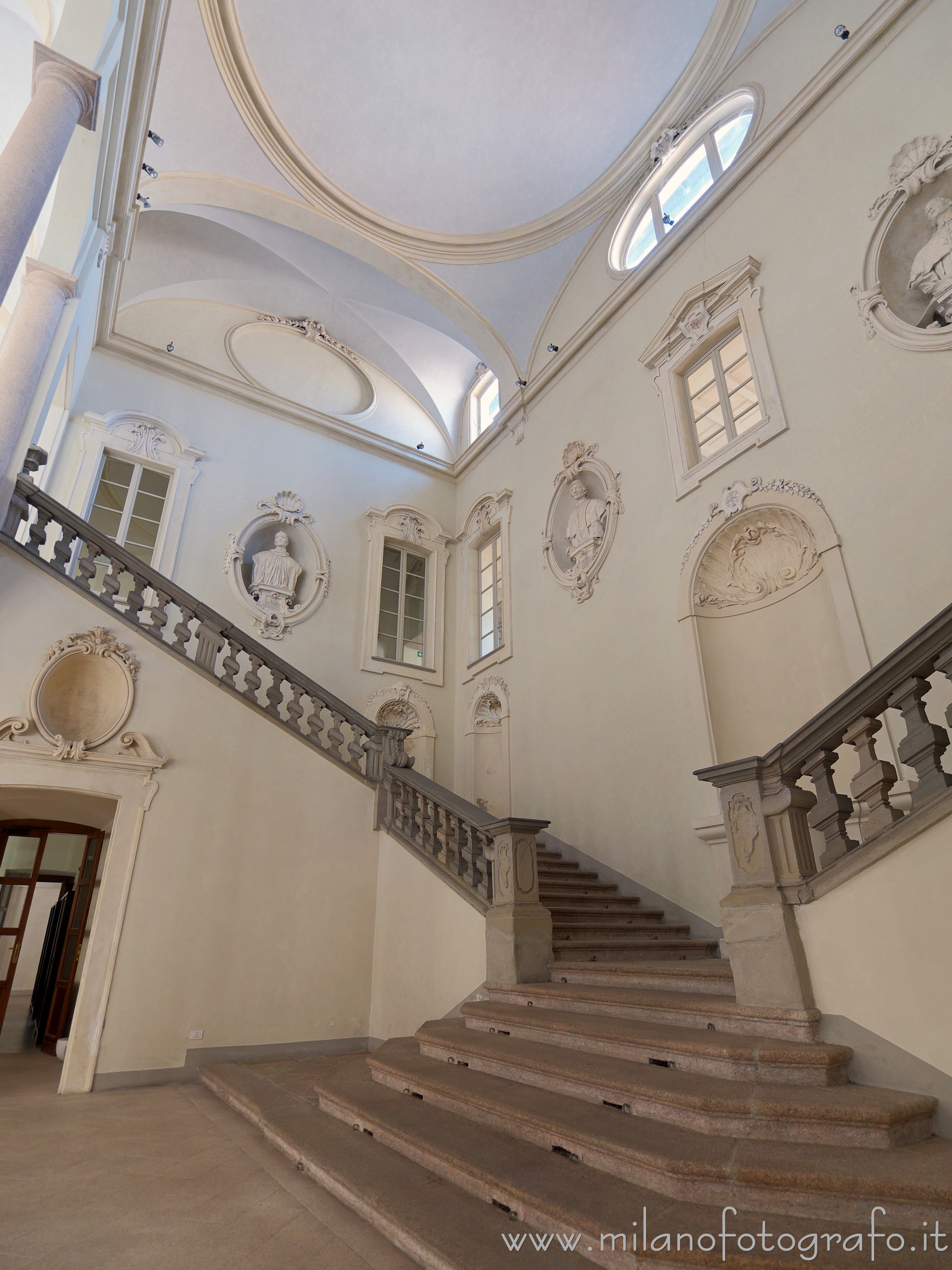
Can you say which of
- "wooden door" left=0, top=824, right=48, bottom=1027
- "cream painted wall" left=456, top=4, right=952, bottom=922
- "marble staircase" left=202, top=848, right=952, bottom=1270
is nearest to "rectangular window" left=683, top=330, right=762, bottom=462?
"cream painted wall" left=456, top=4, right=952, bottom=922

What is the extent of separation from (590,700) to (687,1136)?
6.26m

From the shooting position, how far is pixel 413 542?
12875 mm

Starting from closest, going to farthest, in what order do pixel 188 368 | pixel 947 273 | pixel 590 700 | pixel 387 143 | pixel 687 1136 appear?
pixel 687 1136
pixel 947 273
pixel 590 700
pixel 387 143
pixel 188 368

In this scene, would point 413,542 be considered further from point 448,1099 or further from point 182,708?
point 448,1099

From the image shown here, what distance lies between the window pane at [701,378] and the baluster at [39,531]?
7.33 meters

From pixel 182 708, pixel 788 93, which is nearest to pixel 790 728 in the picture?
pixel 182 708

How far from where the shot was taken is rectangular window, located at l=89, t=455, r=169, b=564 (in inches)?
404

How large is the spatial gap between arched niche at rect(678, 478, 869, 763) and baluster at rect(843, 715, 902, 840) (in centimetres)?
271

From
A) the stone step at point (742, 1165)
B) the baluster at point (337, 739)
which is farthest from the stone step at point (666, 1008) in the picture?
the baluster at point (337, 739)

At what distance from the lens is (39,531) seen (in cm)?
646

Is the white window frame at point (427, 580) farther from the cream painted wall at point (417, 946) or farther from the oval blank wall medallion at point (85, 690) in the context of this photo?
the oval blank wall medallion at point (85, 690)

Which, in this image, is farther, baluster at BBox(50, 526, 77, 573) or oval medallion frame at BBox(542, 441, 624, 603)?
oval medallion frame at BBox(542, 441, 624, 603)

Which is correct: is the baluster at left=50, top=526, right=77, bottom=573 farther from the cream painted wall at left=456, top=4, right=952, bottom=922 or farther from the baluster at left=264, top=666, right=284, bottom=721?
the cream painted wall at left=456, top=4, right=952, bottom=922

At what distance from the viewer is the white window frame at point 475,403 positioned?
13922mm
